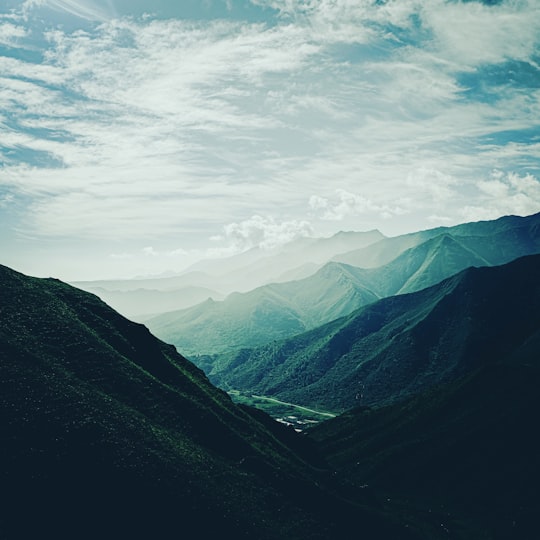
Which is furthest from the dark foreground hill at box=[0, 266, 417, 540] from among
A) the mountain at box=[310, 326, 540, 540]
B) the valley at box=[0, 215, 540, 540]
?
the mountain at box=[310, 326, 540, 540]

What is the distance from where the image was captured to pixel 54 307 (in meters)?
135

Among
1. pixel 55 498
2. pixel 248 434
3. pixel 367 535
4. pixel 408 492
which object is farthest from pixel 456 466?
pixel 55 498

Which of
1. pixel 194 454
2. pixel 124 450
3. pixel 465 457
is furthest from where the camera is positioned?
pixel 465 457

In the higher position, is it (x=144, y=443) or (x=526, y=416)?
(x=144, y=443)

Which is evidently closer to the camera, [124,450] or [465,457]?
[124,450]

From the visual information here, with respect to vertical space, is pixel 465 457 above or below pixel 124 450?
below

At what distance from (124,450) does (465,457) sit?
124 meters

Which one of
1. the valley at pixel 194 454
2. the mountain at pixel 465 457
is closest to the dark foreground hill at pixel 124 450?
the valley at pixel 194 454

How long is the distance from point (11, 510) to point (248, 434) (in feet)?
237

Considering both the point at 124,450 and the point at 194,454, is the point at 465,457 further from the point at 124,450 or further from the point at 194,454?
the point at 124,450

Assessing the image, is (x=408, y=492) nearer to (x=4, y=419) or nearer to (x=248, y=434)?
(x=248, y=434)

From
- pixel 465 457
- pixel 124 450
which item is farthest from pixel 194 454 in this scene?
pixel 465 457

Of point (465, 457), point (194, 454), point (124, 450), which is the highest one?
point (124, 450)

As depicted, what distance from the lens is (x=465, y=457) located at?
152 meters
